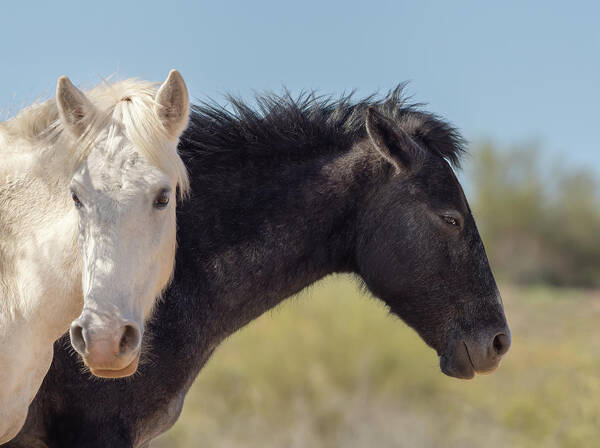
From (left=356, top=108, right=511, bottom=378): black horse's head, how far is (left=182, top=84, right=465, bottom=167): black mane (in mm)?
252

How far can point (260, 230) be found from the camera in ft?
14.2

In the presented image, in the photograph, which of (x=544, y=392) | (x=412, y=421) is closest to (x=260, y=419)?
(x=412, y=421)

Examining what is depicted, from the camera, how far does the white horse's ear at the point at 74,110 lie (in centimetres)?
341

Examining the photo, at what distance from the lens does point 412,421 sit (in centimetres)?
1088

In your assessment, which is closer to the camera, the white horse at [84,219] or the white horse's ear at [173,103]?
the white horse at [84,219]

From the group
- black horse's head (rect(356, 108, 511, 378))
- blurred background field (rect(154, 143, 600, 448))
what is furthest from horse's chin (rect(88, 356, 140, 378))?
blurred background field (rect(154, 143, 600, 448))

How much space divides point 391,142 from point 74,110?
177 centimetres

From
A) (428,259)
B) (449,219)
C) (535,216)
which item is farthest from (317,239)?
(535,216)

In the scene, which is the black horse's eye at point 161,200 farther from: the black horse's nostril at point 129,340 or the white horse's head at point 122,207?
the black horse's nostril at point 129,340

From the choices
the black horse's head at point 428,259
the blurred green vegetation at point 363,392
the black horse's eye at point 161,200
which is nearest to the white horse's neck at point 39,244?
the black horse's eye at point 161,200

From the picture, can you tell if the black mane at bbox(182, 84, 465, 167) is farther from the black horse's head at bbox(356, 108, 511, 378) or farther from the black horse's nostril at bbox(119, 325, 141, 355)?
the black horse's nostril at bbox(119, 325, 141, 355)

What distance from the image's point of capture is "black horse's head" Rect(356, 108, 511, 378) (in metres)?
4.28

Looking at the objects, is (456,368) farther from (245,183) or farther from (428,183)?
(245,183)

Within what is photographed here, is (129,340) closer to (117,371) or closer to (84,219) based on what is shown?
(117,371)
